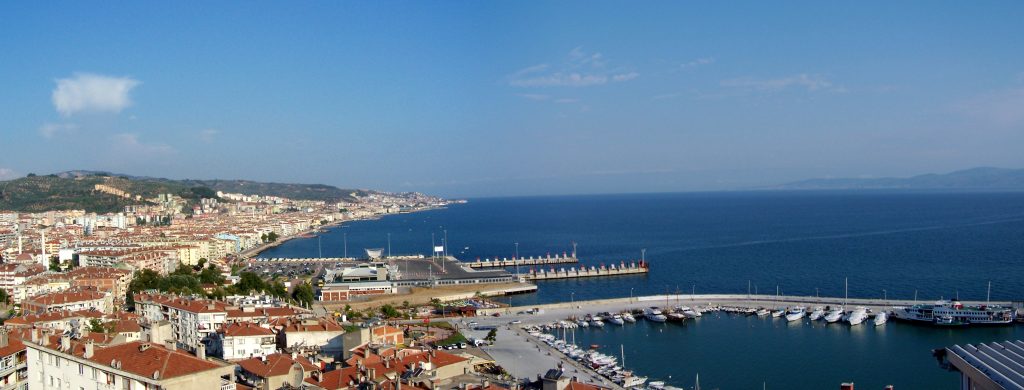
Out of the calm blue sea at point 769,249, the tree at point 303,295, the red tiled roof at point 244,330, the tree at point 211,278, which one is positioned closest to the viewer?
Result: the red tiled roof at point 244,330

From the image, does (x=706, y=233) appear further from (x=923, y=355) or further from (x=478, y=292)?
(x=923, y=355)

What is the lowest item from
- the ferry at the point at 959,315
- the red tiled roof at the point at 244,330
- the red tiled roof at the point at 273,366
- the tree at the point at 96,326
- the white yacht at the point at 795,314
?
the white yacht at the point at 795,314

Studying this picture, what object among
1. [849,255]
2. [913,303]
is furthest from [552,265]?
[913,303]

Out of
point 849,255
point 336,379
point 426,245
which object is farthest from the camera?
point 426,245

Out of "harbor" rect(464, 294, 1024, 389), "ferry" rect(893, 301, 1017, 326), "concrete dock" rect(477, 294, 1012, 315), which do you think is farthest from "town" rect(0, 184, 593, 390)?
"ferry" rect(893, 301, 1017, 326)

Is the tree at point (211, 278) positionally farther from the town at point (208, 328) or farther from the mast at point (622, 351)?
the mast at point (622, 351)

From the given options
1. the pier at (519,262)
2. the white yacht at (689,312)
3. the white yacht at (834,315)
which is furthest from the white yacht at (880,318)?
the pier at (519,262)

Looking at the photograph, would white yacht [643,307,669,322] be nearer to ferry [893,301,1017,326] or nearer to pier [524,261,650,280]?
ferry [893,301,1017,326]
